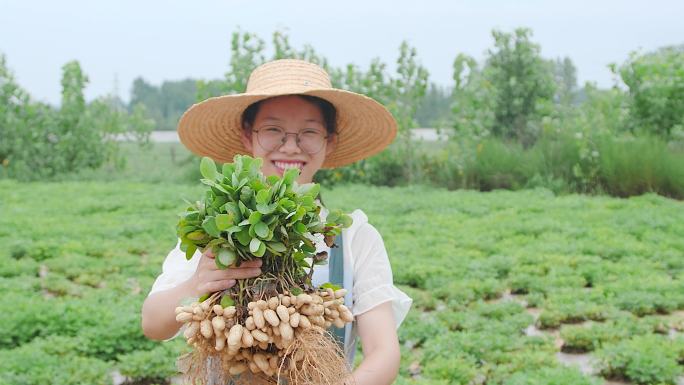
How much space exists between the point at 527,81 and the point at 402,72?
2293 mm

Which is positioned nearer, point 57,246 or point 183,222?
point 183,222

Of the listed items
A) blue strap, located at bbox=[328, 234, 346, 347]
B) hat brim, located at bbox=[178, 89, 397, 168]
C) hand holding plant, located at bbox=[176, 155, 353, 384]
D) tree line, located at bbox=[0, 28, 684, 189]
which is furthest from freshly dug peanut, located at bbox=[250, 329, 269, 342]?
tree line, located at bbox=[0, 28, 684, 189]

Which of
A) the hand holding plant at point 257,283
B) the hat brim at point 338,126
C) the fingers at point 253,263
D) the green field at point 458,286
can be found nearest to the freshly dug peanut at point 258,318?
the hand holding plant at point 257,283

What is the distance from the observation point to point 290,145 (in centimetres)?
218

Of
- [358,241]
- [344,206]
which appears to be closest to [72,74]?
[344,206]

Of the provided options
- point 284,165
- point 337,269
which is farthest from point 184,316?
point 284,165

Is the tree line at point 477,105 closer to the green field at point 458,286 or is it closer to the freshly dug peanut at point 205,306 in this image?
the green field at point 458,286

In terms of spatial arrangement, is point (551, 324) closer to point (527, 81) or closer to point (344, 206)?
point (344, 206)

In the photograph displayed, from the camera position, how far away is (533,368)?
4.48 metres

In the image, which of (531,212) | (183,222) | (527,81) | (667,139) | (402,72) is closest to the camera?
(183,222)

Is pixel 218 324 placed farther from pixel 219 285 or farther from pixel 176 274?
pixel 176 274

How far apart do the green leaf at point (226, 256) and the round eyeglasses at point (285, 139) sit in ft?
1.91

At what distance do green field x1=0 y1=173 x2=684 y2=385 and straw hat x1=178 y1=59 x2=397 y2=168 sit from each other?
6.63 ft

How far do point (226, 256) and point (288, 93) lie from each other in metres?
0.63
